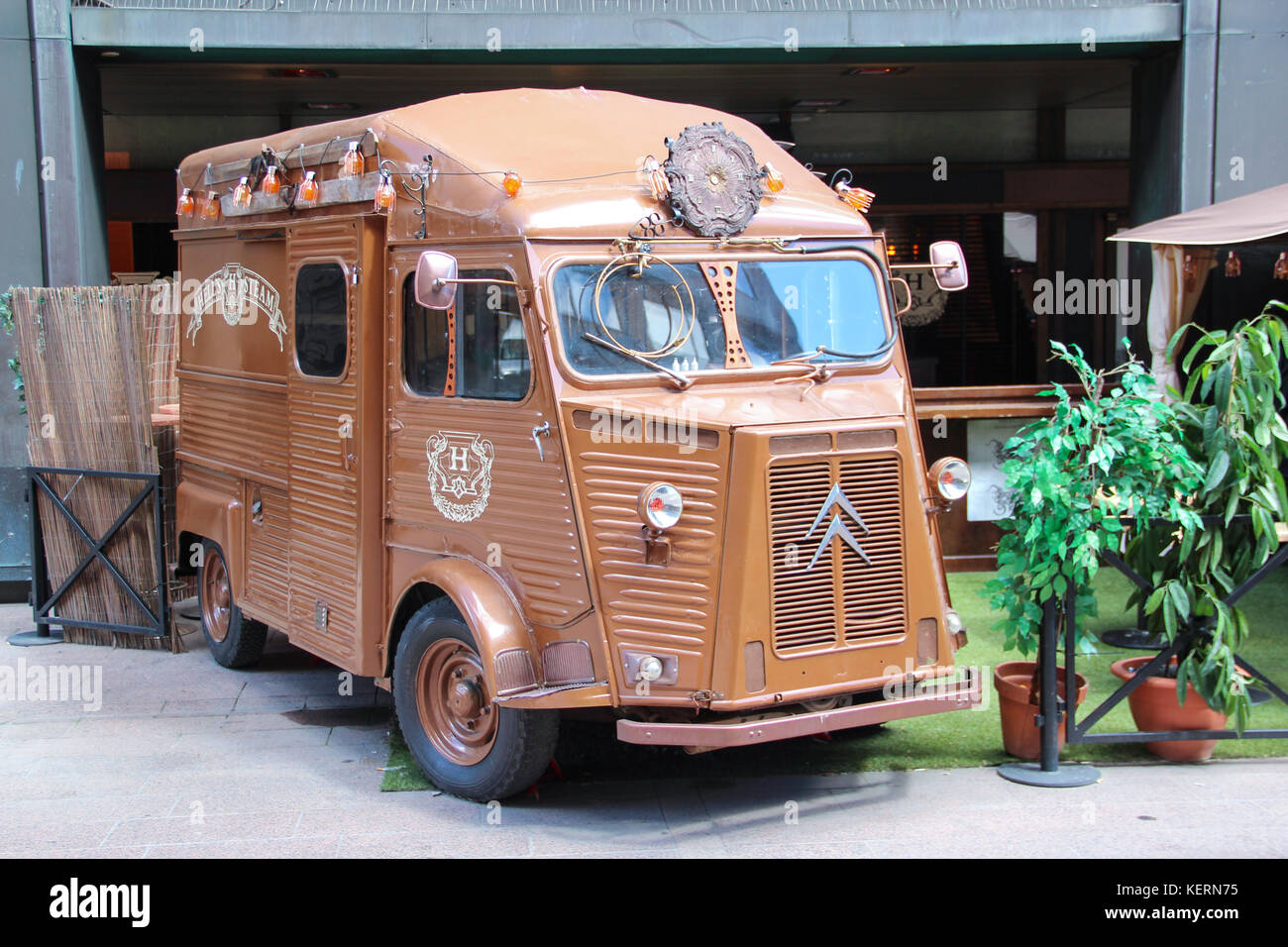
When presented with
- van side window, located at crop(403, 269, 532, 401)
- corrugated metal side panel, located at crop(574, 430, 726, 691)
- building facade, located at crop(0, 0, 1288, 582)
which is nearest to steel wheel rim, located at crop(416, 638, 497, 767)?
corrugated metal side panel, located at crop(574, 430, 726, 691)

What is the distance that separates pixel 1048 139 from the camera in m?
16.3

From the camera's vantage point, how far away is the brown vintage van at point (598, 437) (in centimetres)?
579

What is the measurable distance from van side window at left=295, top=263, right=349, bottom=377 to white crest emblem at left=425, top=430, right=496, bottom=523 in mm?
942

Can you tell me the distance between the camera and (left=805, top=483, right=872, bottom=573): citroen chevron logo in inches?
231

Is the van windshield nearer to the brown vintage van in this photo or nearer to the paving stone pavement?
the brown vintage van

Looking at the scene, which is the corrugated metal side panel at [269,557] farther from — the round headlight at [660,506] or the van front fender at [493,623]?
the round headlight at [660,506]

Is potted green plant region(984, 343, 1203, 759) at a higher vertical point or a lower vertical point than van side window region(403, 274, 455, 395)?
lower

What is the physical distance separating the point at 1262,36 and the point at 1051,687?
24.8ft

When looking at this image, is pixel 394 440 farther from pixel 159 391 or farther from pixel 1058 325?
pixel 1058 325

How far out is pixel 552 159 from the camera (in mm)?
6535

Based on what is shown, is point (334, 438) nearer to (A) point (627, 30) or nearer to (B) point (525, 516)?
(B) point (525, 516)

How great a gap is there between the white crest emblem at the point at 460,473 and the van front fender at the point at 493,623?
0.26 meters

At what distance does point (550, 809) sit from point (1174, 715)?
322 centimetres

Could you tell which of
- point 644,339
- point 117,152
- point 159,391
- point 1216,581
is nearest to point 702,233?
point 644,339
